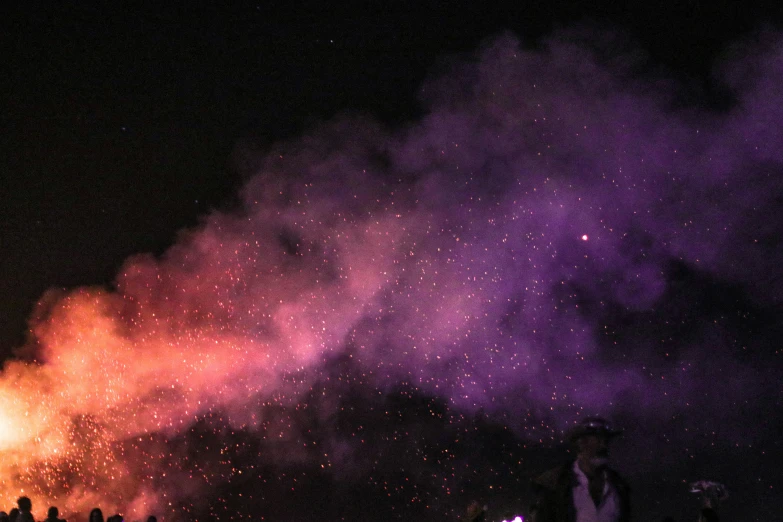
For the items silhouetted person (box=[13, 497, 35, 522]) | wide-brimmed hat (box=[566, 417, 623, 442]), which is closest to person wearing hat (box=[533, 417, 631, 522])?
wide-brimmed hat (box=[566, 417, 623, 442])

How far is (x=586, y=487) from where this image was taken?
3969 mm

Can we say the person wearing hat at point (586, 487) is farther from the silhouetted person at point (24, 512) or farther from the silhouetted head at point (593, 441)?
the silhouetted person at point (24, 512)

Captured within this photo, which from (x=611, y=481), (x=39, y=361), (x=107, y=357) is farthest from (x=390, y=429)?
(x=611, y=481)

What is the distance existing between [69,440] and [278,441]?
4349mm

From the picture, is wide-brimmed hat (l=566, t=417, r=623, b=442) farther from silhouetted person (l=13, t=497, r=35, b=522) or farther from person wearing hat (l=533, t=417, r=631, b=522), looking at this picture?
silhouetted person (l=13, t=497, r=35, b=522)

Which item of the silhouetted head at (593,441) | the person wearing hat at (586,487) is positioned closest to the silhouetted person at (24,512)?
the person wearing hat at (586,487)

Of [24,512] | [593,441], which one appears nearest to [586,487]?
[593,441]

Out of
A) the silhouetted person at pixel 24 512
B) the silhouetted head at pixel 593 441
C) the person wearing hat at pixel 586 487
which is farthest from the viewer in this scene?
the silhouetted person at pixel 24 512

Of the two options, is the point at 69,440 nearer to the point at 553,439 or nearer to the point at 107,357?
the point at 107,357

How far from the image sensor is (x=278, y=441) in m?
13.6

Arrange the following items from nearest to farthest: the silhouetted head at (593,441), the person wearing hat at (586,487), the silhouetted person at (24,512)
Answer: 1. the person wearing hat at (586,487)
2. the silhouetted head at (593,441)
3. the silhouetted person at (24,512)

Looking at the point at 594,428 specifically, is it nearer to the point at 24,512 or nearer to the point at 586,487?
the point at 586,487

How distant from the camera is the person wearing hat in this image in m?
3.91

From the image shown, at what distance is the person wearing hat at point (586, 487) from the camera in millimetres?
3910
